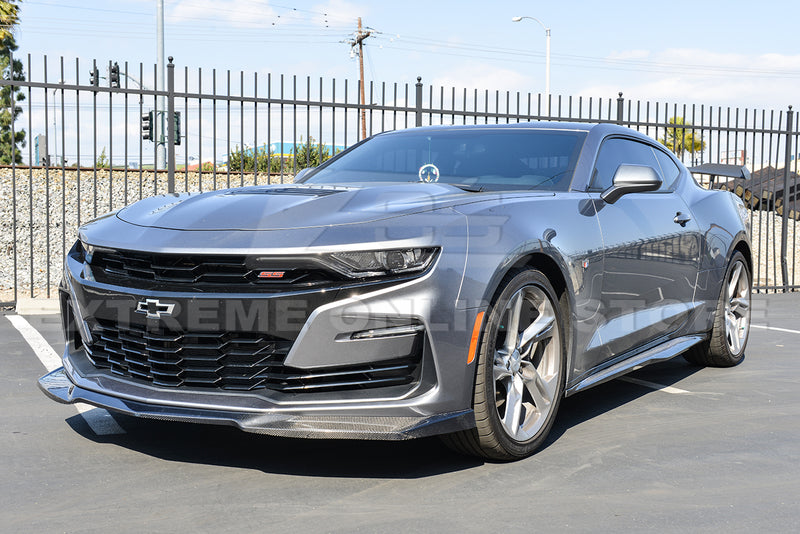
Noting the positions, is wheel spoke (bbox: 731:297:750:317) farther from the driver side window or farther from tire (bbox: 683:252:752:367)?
the driver side window

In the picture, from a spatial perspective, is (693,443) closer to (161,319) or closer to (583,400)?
(583,400)

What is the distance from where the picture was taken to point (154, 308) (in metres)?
3.17

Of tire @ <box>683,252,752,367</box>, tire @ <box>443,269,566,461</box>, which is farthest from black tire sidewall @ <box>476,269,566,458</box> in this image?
tire @ <box>683,252,752,367</box>

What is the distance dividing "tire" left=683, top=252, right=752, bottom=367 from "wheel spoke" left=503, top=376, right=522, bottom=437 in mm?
2661

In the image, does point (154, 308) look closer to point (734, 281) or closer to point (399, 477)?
point (399, 477)

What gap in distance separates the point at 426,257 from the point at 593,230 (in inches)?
49.4

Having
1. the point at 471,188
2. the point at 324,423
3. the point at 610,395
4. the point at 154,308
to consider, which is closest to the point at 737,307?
the point at 610,395

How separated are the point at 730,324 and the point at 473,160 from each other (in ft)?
8.22

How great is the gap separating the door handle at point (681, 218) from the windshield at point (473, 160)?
0.87m

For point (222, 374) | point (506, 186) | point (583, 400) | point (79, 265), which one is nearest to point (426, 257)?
point (222, 374)

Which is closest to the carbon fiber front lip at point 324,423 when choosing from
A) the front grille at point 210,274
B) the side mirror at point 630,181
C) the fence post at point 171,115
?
the front grille at point 210,274

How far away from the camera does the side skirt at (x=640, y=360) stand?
4.05m

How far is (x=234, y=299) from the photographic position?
3057 millimetres

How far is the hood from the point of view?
3.24 meters
